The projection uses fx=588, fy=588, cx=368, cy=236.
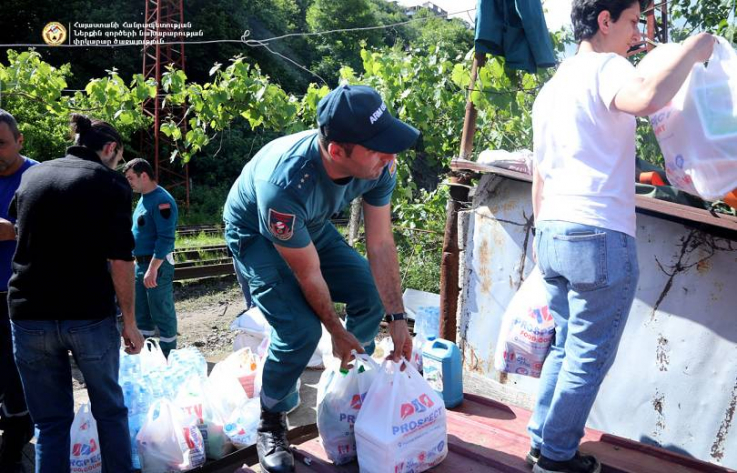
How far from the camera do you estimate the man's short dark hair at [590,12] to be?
7.09ft

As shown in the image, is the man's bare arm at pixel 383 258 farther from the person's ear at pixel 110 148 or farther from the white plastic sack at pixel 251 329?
the white plastic sack at pixel 251 329

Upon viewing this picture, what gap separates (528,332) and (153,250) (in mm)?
3569

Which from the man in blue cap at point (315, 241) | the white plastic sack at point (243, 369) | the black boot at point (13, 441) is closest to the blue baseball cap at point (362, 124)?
the man in blue cap at point (315, 241)

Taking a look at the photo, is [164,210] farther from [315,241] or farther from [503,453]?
[503,453]

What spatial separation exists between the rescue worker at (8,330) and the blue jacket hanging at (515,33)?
2992 millimetres

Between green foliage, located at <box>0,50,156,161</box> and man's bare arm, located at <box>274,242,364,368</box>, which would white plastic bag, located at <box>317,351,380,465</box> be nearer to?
man's bare arm, located at <box>274,242,364,368</box>

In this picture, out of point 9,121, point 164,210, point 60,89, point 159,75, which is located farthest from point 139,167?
point 159,75

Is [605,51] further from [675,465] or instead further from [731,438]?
[731,438]

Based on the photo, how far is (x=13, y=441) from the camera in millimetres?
3330

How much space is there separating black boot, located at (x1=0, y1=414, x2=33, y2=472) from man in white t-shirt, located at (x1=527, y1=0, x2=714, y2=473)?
2.87 meters

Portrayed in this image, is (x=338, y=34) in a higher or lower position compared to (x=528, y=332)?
higher

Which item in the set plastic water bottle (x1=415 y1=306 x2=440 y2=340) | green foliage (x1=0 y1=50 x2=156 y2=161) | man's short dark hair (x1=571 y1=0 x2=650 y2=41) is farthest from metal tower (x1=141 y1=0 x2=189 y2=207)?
man's short dark hair (x1=571 y1=0 x2=650 y2=41)

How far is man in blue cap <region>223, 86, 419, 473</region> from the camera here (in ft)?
7.57

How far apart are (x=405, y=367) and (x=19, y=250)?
1.84 meters
